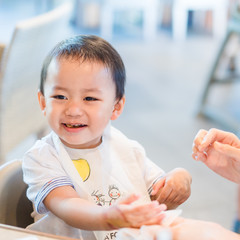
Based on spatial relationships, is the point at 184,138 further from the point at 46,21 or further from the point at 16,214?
the point at 16,214

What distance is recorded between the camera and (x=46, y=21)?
5.28 ft

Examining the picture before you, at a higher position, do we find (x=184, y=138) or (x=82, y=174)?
(x=82, y=174)

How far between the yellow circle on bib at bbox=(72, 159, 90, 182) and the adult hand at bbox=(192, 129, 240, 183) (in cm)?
22

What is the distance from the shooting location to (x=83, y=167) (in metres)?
0.89

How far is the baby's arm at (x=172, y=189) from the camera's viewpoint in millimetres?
897

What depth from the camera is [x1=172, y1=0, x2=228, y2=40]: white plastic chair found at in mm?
4508

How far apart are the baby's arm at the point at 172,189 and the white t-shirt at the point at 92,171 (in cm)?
3

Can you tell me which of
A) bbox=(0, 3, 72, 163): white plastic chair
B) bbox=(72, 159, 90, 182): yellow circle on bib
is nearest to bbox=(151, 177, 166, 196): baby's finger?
bbox=(72, 159, 90, 182): yellow circle on bib

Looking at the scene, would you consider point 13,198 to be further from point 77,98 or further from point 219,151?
point 219,151

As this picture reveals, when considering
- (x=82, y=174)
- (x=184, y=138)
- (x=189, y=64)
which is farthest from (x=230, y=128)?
(x=82, y=174)

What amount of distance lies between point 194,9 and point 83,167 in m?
4.04

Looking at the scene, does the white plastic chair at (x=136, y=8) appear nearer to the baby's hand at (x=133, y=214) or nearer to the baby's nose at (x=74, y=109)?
the baby's nose at (x=74, y=109)

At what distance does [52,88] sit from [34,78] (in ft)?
2.97

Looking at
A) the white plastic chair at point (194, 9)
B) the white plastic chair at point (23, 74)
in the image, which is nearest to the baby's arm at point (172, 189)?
the white plastic chair at point (23, 74)
